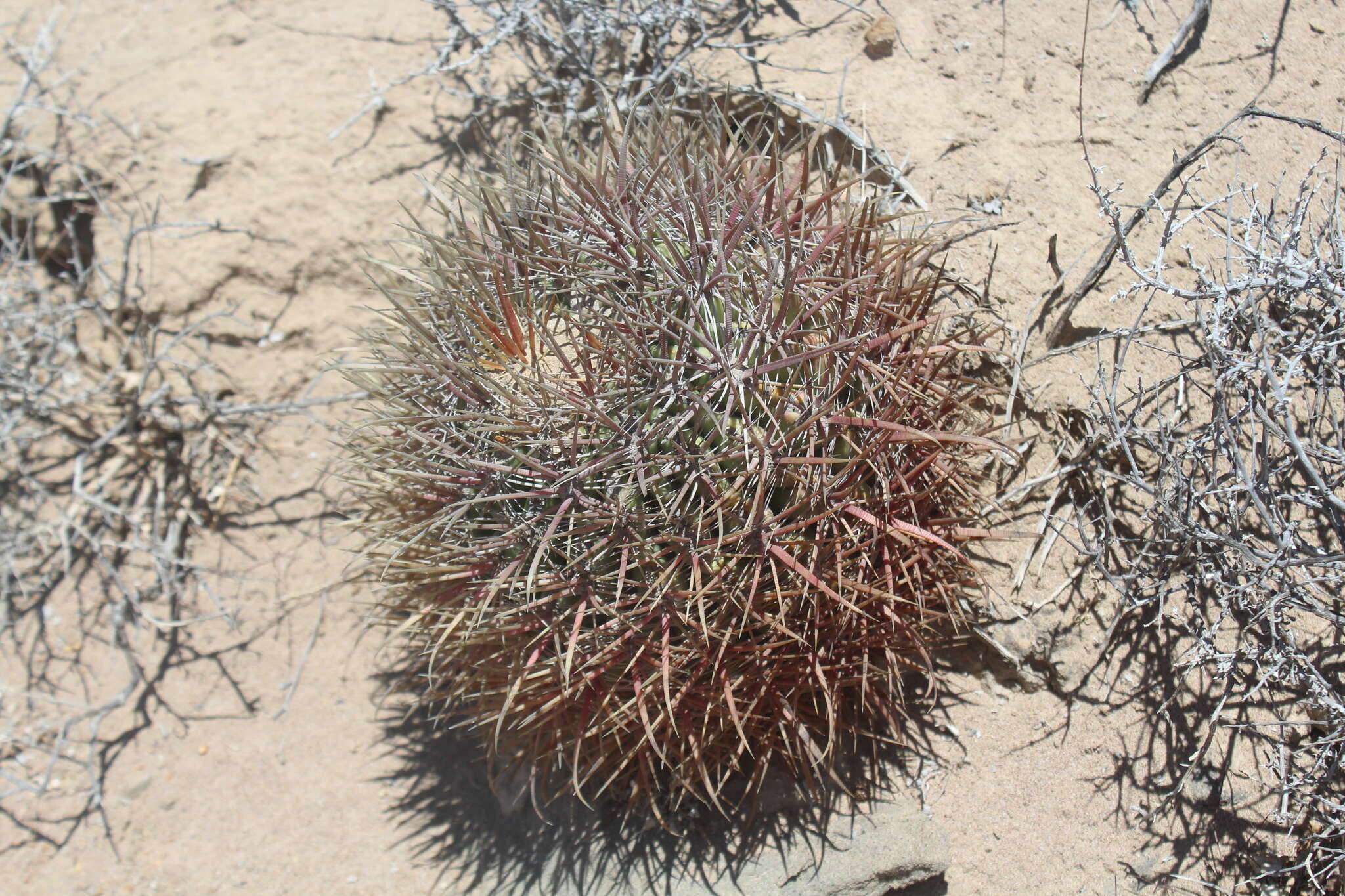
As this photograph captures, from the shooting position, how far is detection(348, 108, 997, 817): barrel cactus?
157cm

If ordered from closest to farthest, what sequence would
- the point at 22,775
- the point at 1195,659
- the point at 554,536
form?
the point at 554,536 < the point at 1195,659 < the point at 22,775

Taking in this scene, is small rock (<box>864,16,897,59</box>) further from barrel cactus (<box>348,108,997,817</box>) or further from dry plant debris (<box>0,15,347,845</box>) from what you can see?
dry plant debris (<box>0,15,347,845</box>)

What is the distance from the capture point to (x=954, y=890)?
2.12 m

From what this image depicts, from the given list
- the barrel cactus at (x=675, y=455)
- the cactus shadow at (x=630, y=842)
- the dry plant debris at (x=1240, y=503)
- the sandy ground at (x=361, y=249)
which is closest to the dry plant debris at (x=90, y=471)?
the sandy ground at (x=361, y=249)

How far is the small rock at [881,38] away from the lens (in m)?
2.64

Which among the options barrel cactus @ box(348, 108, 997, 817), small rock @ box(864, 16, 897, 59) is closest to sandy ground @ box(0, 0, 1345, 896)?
small rock @ box(864, 16, 897, 59)

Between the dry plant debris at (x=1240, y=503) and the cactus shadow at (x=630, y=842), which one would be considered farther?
the cactus shadow at (x=630, y=842)

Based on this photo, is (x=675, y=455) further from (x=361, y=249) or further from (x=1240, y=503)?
(x=361, y=249)

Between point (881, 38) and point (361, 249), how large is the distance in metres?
1.75

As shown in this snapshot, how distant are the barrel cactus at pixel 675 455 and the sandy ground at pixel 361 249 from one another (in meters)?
0.47

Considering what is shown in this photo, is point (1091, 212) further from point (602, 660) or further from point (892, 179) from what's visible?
point (602, 660)

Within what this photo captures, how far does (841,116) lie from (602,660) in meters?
1.61

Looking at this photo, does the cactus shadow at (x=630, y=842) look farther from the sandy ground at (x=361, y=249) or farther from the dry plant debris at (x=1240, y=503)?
the dry plant debris at (x=1240, y=503)

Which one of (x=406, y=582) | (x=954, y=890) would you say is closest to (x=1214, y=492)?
(x=954, y=890)
